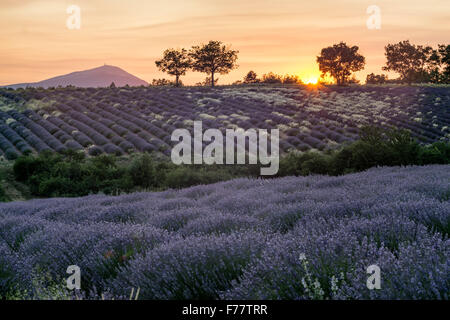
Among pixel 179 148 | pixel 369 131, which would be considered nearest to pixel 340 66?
pixel 179 148

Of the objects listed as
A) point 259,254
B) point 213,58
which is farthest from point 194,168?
point 213,58

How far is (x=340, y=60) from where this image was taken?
147ft

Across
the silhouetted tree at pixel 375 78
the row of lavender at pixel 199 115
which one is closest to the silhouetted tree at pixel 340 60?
the row of lavender at pixel 199 115

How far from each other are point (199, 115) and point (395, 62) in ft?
140

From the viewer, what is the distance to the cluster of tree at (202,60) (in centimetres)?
4272

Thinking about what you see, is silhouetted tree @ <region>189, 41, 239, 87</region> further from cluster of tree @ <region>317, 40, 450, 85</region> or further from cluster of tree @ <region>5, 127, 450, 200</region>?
cluster of tree @ <region>5, 127, 450, 200</region>

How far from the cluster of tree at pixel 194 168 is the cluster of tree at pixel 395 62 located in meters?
35.3

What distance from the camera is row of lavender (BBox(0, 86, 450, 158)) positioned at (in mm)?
20281

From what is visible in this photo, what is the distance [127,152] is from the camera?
18812 millimetres

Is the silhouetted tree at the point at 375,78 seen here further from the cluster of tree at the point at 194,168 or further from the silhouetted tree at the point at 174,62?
the cluster of tree at the point at 194,168

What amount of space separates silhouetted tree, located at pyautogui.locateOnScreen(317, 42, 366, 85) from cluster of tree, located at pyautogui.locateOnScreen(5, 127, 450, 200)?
34.8 metres

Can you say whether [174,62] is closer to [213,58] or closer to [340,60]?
[213,58]

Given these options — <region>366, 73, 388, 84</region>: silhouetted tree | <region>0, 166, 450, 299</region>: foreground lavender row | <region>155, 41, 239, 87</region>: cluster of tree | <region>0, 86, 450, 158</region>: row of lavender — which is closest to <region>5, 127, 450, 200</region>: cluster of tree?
<region>0, 166, 450, 299</region>: foreground lavender row
